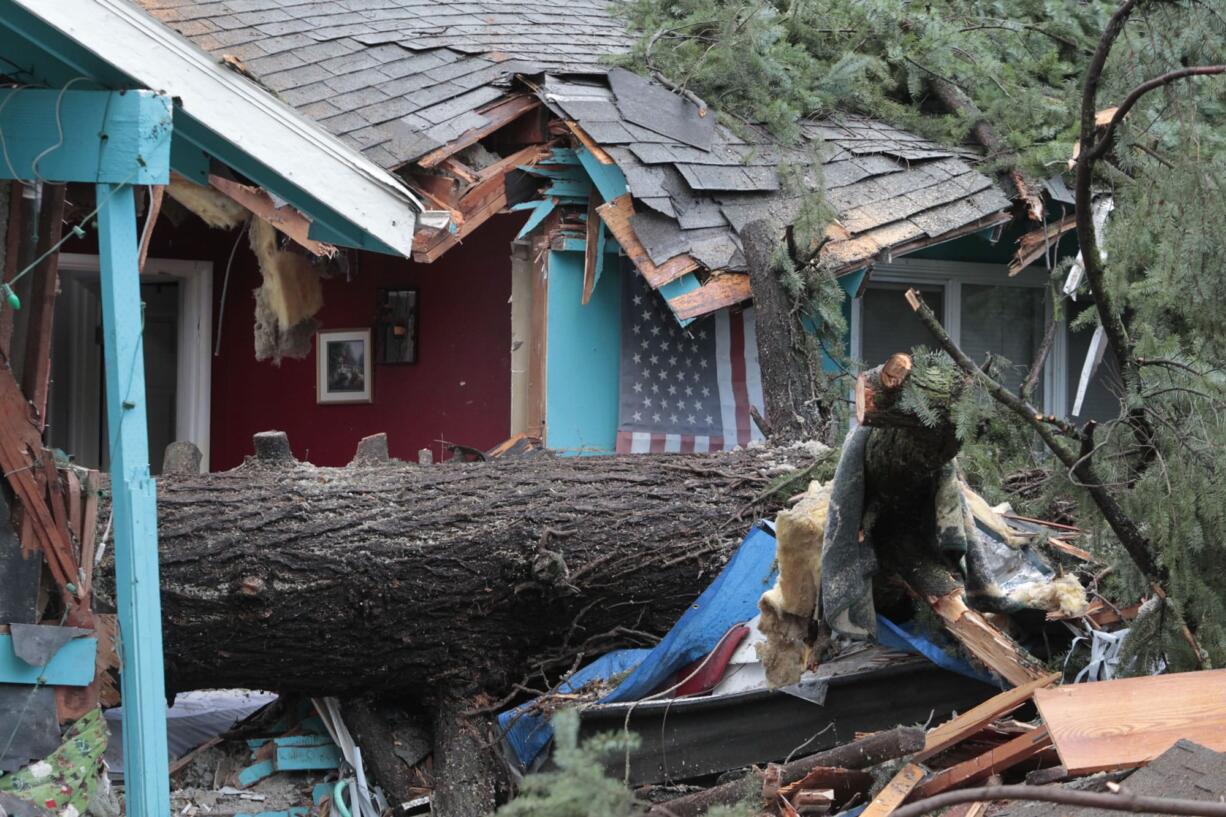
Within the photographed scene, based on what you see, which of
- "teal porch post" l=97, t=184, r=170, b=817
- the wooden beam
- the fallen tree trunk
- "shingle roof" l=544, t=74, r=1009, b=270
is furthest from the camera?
"shingle roof" l=544, t=74, r=1009, b=270

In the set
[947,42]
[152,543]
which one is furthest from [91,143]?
[947,42]

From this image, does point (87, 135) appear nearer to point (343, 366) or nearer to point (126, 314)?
point (126, 314)

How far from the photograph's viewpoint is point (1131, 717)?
415 centimetres

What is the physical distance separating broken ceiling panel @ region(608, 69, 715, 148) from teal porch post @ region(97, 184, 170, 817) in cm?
496

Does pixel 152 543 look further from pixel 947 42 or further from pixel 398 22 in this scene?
pixel 947 42

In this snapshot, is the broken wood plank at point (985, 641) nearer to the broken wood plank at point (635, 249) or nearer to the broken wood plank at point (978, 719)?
the broken wood plank at point (978, 719)

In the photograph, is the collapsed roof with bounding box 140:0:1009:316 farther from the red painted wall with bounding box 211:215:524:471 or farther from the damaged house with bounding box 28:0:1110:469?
the red painted wall with bounding box 211:215:524:471

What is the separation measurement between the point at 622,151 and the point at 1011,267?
2713 millimetres

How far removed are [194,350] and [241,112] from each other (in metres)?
7.09

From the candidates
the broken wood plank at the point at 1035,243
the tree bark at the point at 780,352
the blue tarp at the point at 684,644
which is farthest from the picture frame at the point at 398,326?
the blue tarp at the point at 684,644

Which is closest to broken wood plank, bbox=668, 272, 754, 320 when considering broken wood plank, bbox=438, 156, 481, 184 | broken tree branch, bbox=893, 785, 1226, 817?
broken wood plank, bbox=438, 156, 481, 184

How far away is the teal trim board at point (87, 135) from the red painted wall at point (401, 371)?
196 inches

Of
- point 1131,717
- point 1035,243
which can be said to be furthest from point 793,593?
point 1035,243

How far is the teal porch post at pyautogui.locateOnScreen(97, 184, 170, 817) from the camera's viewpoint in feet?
12.6
